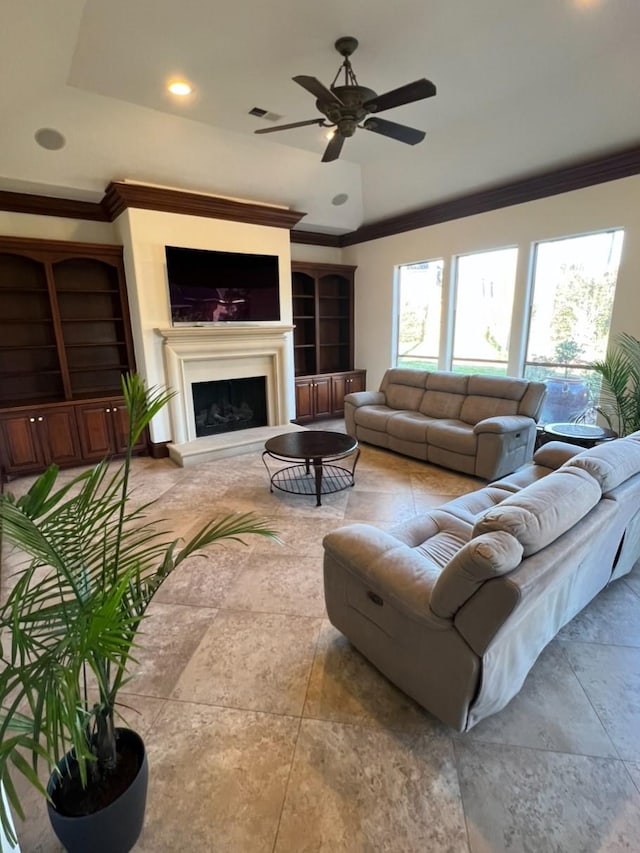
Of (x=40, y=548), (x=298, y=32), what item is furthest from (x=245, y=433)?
(x=40, y=548)

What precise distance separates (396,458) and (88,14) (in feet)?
14.7

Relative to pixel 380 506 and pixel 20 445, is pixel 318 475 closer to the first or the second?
pixel 380 506

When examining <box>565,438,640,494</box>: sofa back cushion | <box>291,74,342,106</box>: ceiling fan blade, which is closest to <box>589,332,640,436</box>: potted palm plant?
<box>565,438,640,494</box>: sofa back cushion

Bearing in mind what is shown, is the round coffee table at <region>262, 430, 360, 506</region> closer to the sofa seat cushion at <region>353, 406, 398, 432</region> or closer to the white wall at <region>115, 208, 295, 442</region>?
the sofa seat cushion at <region>353, 406, 398, 432</region>

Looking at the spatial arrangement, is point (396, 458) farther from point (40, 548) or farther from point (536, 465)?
point (40, 548)

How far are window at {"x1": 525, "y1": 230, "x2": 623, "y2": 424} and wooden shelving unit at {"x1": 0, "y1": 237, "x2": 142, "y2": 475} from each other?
489 cm

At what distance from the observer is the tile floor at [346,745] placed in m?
1.35

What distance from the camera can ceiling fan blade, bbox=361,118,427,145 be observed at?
311 cm

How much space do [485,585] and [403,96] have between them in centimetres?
298

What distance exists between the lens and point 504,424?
4039mm

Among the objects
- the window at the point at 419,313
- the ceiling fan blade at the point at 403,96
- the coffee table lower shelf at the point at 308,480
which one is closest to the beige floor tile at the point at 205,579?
the coffee table lower shelf at the point at 308,480

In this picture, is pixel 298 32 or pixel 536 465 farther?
pixel 536 465

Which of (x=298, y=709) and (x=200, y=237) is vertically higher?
(x=200, y=237)

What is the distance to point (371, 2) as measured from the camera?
2672 millimetres
